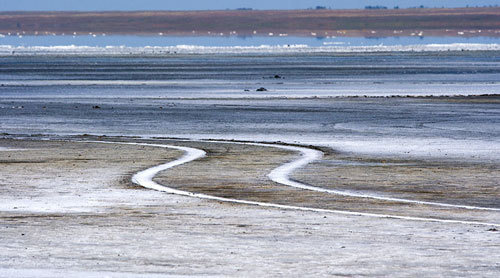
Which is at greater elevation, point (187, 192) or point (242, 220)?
point (242, 220)

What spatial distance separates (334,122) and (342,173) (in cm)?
1554

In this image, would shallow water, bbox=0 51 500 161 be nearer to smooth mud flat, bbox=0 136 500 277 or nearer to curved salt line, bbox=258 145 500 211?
curved salt line, bbox=258 145 500 211

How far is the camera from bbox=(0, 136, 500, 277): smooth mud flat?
37.7 ft

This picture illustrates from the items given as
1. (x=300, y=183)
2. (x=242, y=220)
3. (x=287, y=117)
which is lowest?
(x=287, y=117)

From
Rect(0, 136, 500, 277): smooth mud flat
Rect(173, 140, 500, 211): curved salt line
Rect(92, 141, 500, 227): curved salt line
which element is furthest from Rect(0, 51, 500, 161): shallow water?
Rect(0, 136, 500, 277): smooth mud flat

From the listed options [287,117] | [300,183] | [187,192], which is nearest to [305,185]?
[300,183]

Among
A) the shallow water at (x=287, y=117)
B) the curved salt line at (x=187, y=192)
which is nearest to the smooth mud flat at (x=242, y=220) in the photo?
the curved salt line at (x=187, y=192)

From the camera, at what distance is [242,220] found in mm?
14594

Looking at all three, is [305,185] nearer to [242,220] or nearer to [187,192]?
[187,192]

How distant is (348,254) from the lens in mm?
12039

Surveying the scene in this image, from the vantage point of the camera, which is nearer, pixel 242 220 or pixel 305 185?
pixel 242 220

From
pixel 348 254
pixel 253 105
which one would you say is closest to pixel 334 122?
pixel 253 105

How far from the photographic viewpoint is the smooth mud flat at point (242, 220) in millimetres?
11492

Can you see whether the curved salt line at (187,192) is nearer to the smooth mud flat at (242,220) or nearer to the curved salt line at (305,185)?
the smooth mud flat at (242,220)
